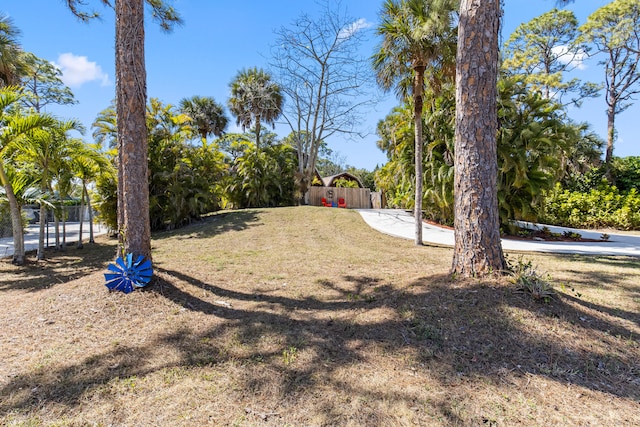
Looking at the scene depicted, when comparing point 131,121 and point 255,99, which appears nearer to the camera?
point 131,121

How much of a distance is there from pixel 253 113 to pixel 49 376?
1908 cm

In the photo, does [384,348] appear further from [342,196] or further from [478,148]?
[342,196]

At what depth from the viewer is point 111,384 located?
2.32 meters

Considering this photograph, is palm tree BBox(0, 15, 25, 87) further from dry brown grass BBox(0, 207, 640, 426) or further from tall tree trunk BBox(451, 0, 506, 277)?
tall tree trunk BBox(451, 0, 506, 277)

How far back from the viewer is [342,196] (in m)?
21.9

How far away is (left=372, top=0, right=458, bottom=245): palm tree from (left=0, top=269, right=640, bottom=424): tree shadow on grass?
215 inches

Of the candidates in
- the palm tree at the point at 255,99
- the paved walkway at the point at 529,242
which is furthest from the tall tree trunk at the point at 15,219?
the palm tree at the point at 255,99

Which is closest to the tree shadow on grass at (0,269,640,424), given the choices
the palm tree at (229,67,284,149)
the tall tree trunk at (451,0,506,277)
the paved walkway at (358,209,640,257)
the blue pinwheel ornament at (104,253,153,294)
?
the tall tree trunk at (451,0,506,277)

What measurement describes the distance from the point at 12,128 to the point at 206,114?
16226 mm

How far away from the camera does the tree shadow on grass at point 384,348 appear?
2.26 meters

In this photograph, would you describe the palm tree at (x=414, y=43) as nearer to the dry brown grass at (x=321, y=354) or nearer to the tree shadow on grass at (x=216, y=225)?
the dry brown grass at (x=321, y=354)

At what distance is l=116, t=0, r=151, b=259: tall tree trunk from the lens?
395 centimetres

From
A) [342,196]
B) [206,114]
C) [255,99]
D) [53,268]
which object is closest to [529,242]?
[53,268]

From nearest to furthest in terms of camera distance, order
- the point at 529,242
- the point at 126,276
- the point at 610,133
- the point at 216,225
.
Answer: the point at 126,276 < the point at 529,242 < the point at 216,225 < the point at 610,133
